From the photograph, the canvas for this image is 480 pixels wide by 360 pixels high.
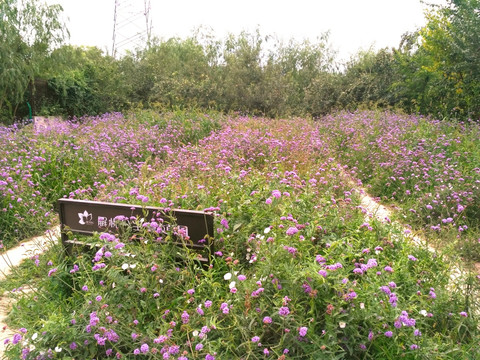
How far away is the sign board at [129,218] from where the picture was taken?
2.69 meters

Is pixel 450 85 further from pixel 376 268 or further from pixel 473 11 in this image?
pixel 376 268

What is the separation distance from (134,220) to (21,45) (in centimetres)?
1342

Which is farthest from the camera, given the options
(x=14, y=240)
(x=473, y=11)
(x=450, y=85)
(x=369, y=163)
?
(x=450, y=85)

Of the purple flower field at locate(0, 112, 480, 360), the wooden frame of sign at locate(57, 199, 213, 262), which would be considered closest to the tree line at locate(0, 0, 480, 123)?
the purple flower field at locate(0, 112, 480, 360)

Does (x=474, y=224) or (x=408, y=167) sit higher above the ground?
(x=408, y=167)

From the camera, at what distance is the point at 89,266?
3012 mm

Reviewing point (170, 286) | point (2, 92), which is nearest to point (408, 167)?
point (170, 286)

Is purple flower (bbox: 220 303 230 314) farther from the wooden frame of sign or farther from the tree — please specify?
the tree

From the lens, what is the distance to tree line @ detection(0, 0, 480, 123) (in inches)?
449

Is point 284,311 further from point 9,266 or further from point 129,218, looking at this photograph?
point 9,266

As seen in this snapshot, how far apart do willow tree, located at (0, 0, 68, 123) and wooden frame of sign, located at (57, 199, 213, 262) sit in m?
10.6

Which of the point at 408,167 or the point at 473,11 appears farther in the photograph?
the point at 473,11

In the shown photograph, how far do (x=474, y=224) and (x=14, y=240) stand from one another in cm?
582

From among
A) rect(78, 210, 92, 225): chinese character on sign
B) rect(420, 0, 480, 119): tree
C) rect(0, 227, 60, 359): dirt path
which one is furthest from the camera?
rect(420, 0, 480, 119): tree
